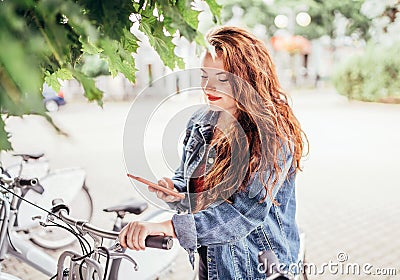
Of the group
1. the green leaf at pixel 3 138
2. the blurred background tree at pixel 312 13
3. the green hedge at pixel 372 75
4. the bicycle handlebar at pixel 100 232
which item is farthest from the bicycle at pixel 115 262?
the blurred background tree at pixel 312 13

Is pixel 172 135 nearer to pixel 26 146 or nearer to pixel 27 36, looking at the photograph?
pixel 27 36

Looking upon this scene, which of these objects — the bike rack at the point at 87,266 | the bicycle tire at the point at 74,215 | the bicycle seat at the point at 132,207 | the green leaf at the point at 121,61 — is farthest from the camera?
the bicycle tire at the point at 74,215

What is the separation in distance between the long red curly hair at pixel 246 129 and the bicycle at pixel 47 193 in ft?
5.53

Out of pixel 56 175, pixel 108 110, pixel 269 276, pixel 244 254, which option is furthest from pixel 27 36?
pixel 108 110

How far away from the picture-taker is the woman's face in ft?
5.04

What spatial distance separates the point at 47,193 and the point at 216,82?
2052mm

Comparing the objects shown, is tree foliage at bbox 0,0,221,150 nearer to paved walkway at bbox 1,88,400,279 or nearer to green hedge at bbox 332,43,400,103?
paved walkway at bbox 1,88,400,279

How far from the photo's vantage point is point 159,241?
1.23 metres

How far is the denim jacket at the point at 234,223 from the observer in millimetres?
1417

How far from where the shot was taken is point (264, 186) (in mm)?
1485

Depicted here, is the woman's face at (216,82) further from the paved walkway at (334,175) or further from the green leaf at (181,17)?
the green leaf at (181,17)

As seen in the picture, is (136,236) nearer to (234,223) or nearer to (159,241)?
(159,241)

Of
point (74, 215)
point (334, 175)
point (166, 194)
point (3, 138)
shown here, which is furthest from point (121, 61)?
point (334, 175)

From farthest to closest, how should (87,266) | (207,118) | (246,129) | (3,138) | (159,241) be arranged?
(207,118)
(246,129)
(87,266)
(159,241)
(3,138)
